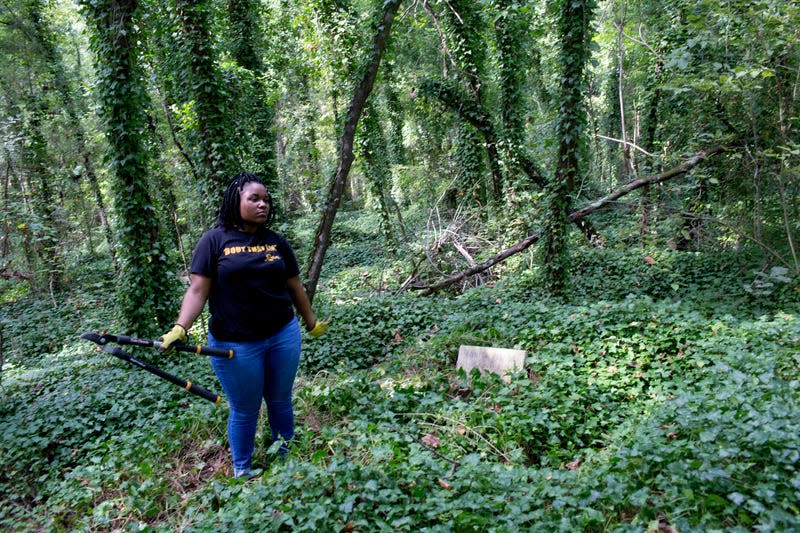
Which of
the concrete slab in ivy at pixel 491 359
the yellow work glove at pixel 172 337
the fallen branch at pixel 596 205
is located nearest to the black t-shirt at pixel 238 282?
the yellow work glove at pixel 172 337

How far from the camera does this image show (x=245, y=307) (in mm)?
3457

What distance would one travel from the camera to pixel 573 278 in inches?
371

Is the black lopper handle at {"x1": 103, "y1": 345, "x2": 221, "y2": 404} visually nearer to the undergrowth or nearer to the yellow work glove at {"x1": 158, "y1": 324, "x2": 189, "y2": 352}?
the yellow work glove at {"x1": 158, "y1": 324, "x2": 189, "y2": 352}

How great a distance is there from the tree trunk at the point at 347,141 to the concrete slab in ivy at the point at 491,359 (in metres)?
2.78

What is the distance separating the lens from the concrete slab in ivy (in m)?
5.15

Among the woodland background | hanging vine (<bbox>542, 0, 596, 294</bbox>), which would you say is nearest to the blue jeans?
the woodland background

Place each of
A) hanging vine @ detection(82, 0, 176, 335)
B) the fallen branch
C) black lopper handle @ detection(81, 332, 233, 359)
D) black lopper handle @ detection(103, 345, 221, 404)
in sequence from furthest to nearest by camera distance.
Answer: the fallen branch → hanging vine @ detection(82, 0, 176, 335) → black lopper handle @ detection(103, 345, 221, 404) → black lopper handle @ detection(81, 332, 233, 359)

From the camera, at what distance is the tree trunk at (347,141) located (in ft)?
23.4

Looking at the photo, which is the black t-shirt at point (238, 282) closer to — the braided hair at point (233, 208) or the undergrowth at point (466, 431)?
the braided hair at point (233, 208)

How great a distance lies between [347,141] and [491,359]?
3890 millimetres

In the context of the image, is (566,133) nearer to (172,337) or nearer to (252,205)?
(252,205)

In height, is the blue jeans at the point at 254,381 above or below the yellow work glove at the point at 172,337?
below

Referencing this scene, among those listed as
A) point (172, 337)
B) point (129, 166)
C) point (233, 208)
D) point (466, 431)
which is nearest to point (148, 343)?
point (172, 337)

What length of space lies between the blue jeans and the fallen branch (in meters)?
5.53
